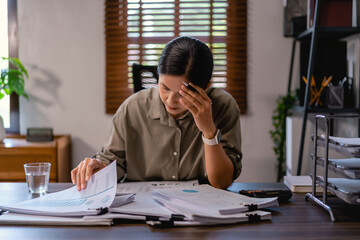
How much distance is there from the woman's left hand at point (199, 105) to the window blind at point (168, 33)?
70.0 inches

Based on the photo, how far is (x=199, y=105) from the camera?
4.26 feet

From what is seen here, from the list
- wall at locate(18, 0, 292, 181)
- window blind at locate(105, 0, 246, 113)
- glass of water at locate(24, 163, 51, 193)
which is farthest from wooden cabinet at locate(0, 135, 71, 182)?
glass of water at locate(24, 163, 51, 193)

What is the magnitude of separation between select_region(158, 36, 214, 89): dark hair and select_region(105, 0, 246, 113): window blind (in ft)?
5.73

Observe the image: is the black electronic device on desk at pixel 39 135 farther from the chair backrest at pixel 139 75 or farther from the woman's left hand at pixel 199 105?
the woman's left hand at pixel 199 105

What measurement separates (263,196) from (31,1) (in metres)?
2.71

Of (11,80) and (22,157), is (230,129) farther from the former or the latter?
(11,80)

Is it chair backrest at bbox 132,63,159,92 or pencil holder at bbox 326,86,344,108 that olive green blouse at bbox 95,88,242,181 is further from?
pencil holder at bbox 326,86,344,108

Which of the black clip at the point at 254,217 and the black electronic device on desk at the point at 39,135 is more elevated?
the black clip at the point at 254,217

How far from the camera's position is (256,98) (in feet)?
10.0

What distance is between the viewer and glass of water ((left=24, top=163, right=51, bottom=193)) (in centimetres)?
120

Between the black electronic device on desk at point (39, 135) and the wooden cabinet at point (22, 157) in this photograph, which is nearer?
the wooden cabinet at point (22, 157)

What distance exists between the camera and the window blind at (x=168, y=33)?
303 centimetres

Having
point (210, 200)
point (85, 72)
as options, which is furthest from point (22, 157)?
point (210, 200)

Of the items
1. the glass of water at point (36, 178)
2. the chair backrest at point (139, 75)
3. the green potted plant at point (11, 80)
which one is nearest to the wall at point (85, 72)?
the green potted plant at point (11, 80)
